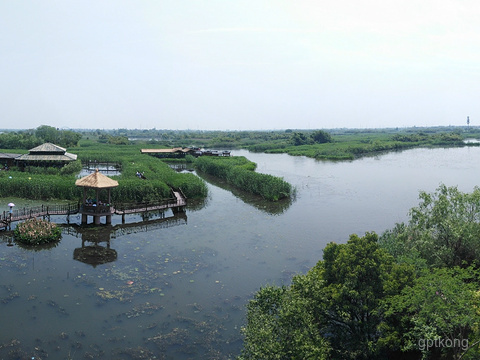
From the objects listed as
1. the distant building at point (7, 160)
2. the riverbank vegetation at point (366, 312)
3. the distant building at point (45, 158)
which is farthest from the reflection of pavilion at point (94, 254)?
the distant building at point (7, 160)

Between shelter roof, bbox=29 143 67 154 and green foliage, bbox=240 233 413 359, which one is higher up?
shelter roof, bbox=29 143 67 154

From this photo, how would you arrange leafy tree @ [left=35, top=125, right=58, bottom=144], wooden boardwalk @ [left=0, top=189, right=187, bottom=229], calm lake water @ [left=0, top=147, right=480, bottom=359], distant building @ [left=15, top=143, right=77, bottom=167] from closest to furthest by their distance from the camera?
calm lake water @ [left=0, top=147, right=480, bottom=359]
wooden boardwalk @ [left=0, top=189, right=187, bottom=229]
distant building @ [left=15, top=143, right=77, bottom=167]
leafy tree @ [left=35, top=125, right=58, bottom=144]

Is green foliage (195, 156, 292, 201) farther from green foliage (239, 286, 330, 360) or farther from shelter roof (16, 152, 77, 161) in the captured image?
green foliage (239, 286, 330, 360)

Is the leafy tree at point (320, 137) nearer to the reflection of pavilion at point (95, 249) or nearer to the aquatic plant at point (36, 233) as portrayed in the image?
the reflection of pavilion at point (95, 249)

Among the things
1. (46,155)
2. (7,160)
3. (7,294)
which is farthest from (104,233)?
(7,160)

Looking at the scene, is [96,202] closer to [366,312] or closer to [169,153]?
[366,312]

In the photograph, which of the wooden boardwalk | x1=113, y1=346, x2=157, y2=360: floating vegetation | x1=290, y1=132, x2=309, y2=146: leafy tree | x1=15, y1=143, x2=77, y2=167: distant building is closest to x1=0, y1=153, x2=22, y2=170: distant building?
x1=15, y1=143, x2=77, y2=167: distant building
